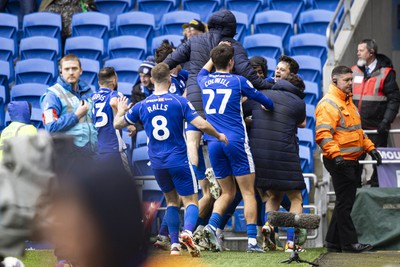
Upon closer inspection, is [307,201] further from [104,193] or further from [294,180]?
[104,193]

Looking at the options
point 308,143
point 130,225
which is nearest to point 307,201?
point 308,143

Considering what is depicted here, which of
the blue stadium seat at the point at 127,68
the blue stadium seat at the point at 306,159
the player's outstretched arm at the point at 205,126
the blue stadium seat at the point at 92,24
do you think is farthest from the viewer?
the blue stadium seat at the point at 92,24

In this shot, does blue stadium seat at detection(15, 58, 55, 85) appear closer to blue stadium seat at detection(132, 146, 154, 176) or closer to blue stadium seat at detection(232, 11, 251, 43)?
blue stadium seat at detection(232, 11, 251, 43)

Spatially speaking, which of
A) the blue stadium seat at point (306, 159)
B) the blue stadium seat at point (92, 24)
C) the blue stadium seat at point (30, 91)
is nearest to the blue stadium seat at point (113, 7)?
the blue stadium seat at point (92, 24)

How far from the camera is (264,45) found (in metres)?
14.3

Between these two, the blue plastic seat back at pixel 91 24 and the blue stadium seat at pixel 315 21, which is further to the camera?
the blue plastic seat back at pixel 91 24

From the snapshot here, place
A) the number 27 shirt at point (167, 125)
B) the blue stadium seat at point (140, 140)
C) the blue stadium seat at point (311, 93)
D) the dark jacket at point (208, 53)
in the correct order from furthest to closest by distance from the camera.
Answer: the blue stadium seat at point (311, 93) → the blue stadium seat at point (140, 140) → the dark jacket at point (208, 53) → the number 27 shirt at point (167, 125)

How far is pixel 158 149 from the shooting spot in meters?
8.94

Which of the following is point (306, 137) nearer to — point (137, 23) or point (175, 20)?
point (175, 20)

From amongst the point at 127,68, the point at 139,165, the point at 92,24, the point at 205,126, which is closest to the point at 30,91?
the point at 127,68

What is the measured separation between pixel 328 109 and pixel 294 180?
0.77m

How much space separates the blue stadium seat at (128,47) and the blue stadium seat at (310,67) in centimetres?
247

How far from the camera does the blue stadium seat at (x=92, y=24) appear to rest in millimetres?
15664

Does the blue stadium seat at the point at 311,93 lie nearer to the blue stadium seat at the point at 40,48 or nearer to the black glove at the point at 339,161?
the black glove at the point at 339,161
